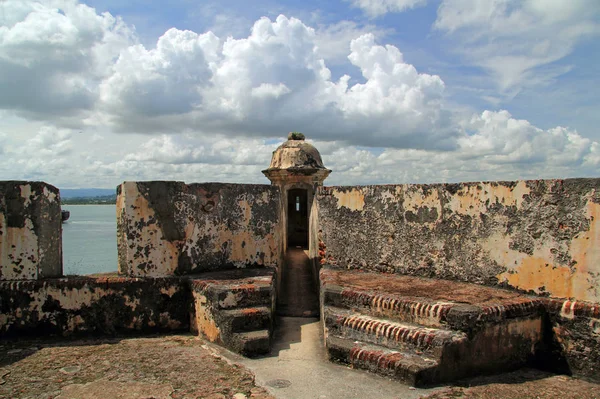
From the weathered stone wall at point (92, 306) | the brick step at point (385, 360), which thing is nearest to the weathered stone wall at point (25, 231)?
the weathered stone wall at point (92, 306)

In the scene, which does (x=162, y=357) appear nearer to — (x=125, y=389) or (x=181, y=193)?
(x=125, y=389)

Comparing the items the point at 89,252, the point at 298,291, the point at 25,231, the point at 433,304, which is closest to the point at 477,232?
the point at 433,304

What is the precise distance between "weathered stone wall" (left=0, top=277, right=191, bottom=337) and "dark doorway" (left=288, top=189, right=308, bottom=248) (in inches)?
294

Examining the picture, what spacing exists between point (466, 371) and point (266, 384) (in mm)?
1646

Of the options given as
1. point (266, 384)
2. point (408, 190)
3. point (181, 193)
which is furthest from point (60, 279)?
point (408, 190)

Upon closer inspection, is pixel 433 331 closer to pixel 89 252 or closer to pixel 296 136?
pixel 296 136

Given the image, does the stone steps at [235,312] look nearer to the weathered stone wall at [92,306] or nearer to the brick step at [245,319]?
the brick step at [245,319]

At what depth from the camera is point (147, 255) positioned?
5289 mm

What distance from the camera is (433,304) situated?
413 centimetres

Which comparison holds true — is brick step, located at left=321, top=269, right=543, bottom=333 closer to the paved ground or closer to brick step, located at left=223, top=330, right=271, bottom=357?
brick step, located at left=223, top=330, right=271, bottom=357

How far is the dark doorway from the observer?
41.7 feet

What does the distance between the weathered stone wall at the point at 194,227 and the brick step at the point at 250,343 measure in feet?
4.46

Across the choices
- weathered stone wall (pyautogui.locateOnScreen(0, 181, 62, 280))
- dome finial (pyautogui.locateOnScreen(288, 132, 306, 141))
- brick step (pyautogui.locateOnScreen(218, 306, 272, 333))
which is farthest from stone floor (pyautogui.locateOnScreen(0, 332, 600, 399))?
dome finial (pyautogui.locateOnScreen(288, 132, 306, 141))

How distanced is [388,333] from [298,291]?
9.57 feet
